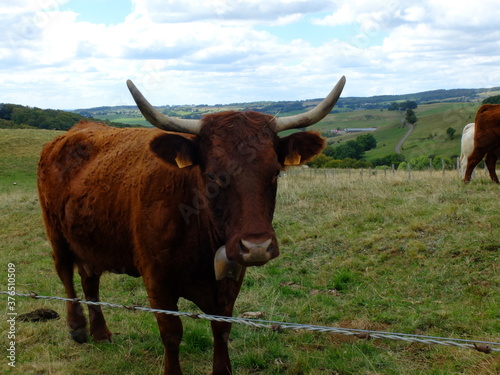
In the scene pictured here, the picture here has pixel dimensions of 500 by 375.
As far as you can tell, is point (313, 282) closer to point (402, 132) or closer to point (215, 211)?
point (215, 211)

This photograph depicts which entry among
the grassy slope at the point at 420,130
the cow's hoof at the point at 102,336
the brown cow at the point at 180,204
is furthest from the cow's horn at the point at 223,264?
the grassy slope at the point at 420,130

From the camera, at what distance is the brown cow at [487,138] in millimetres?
12727

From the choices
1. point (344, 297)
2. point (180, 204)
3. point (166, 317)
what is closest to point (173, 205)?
point (180, 204)

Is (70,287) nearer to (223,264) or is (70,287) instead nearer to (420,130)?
(223,264)

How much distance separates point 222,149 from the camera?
3.69 m

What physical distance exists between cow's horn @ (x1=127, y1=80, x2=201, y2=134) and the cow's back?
0.57 meters

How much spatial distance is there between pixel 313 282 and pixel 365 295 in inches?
38.6

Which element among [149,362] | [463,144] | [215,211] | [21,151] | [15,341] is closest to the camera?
[215,211]

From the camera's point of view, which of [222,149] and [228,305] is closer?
[222,149]

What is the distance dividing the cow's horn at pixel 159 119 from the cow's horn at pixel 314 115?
71 centimetres

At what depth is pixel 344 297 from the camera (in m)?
6.57

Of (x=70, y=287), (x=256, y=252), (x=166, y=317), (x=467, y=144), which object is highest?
(x=256, y=252)

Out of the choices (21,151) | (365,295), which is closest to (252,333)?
(365,295)

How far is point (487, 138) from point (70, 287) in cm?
1135
